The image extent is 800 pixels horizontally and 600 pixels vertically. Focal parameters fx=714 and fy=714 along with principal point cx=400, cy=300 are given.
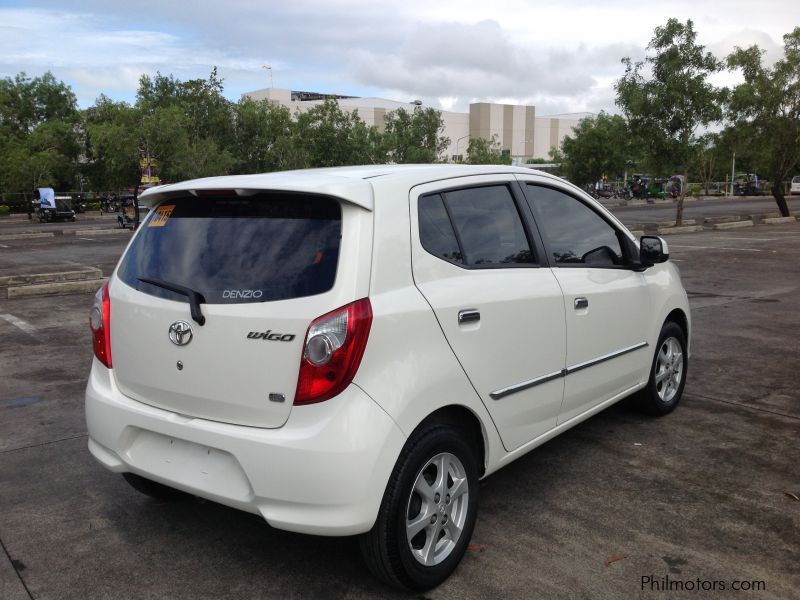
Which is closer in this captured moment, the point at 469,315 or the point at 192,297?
the point at 192,297

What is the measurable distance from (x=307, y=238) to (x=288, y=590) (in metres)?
1.48

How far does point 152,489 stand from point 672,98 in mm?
23628

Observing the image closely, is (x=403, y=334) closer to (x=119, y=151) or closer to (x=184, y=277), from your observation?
(x=184, y=277)

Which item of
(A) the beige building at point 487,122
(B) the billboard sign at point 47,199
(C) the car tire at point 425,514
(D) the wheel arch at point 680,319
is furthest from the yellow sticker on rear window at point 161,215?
(A) the beige building at point 487,122

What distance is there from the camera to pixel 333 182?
2.84 metres

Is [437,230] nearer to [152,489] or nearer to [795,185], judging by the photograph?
[152,489]

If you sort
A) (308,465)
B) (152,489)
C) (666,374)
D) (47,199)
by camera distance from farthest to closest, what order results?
1. (47,199)
2. (666,374)
3. (152,489)
4. (308,465)

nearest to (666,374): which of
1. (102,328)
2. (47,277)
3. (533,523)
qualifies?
(533,523)

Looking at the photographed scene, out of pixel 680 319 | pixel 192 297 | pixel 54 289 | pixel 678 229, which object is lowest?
pixel 54 289

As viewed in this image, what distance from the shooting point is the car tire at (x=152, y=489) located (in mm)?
3660

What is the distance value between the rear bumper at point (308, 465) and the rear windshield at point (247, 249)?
49 centimetres

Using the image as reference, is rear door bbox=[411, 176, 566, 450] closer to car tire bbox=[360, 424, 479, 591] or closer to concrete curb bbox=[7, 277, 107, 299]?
car tire bbox=[360, 424, 479, 591]

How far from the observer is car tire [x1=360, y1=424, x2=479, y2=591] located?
277cm

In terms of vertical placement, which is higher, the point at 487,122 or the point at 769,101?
the point at 487,122
